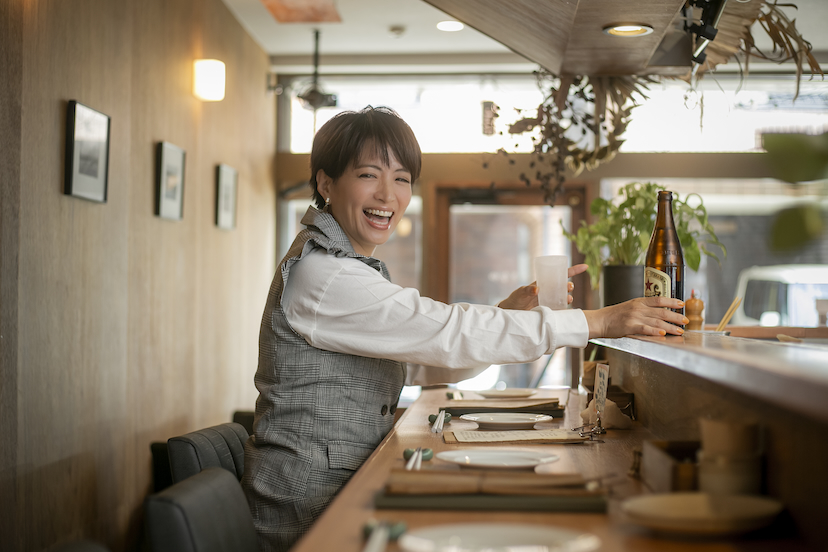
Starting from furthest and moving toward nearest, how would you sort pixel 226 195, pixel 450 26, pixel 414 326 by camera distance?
pixel 450 26
pixel 226 195
pixel 414 326

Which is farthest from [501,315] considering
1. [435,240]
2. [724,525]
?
[435,240]

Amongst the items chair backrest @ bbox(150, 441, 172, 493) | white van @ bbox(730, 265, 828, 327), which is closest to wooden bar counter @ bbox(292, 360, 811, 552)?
chair backrest @ bbox(150, 441, 172, 493)

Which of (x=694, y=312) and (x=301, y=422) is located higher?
(x=694, y=312)

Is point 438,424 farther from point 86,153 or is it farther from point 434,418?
point 86,153

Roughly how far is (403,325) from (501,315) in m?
0.18

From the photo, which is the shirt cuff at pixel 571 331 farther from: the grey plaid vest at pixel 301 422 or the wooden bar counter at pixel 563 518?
the grey plaid vest at pixel 301 422

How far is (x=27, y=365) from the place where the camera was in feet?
7.25

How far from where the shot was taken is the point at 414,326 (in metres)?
1.34

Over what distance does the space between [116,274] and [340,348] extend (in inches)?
67.0

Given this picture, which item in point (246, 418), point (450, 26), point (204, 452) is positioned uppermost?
point (450, 26)

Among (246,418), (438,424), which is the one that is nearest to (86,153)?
(246,418)

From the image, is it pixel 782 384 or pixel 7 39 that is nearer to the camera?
pixel 782 384

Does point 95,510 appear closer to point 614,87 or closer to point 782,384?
point 614,87

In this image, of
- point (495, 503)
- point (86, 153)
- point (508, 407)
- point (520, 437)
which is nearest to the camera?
point (495, 503)
